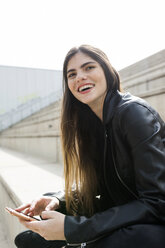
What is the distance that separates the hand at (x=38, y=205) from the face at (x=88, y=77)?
2.11 feet

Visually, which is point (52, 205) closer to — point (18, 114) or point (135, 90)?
point (135, 90)

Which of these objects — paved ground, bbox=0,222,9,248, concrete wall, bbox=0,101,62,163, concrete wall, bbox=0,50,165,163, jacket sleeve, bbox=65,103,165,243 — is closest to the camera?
jacket sleeve, bbox=65,103,165,243

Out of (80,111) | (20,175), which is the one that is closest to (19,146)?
(20,175)

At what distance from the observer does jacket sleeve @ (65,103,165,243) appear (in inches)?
33.5

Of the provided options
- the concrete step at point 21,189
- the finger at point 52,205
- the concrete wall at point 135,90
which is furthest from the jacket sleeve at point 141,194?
the concrete wall at point 135,90

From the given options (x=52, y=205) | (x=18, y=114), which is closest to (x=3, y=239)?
(x=52, y=205)

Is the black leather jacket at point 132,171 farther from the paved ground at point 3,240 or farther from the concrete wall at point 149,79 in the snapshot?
the paved ground at point 3,240

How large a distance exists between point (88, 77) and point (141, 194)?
0.70 m

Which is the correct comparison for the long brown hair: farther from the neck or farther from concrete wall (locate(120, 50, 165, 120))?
concrete wall (locate(120, 50, 165, 120))

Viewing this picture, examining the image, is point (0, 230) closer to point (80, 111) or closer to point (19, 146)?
point (80, 111)

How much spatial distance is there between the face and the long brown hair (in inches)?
1.1

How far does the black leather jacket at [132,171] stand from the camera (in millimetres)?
854

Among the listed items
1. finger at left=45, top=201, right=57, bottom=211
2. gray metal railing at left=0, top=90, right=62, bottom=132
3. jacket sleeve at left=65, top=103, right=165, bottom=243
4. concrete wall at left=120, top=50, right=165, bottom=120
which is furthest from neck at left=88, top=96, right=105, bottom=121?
gray metal railing at left=0, top=90, right=62, bottom=132

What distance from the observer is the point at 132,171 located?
39.9 inches
